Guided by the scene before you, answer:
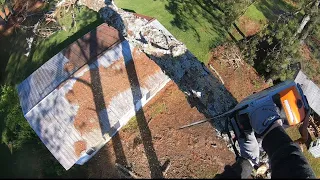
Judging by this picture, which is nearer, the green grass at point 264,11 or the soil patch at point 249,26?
the soil patch at point 249,26

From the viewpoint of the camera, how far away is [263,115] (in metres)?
7.05

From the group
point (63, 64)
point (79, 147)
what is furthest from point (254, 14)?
point (79, 147)

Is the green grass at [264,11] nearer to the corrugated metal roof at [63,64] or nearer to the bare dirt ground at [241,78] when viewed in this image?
the bare dirt ground at [241,78]

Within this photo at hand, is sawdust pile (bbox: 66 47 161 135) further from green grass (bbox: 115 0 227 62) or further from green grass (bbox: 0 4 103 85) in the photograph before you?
green grass (bbox: 0 4 103 85)

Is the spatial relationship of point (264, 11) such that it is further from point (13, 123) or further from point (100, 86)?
point (13, 123)

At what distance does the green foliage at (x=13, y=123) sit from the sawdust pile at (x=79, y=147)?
385 centimetres

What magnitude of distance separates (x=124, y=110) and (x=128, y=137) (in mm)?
1908

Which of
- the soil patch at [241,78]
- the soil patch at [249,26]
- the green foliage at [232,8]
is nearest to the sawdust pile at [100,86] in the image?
the soil patch at [241,78]

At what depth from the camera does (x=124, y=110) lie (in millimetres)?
18766

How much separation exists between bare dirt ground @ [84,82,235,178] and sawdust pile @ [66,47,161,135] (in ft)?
7.03

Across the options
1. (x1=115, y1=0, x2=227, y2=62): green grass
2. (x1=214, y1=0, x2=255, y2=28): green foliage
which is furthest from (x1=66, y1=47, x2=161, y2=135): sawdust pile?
(x1=214, y1=0, x2=255, y2=28): green foliage

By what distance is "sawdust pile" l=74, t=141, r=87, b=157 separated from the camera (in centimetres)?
1708

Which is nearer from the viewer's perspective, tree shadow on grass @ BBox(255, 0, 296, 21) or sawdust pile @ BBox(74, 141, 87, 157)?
sawdust pile @ BBox(74, 141, 87, 157)

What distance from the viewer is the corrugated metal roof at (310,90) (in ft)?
69.3
